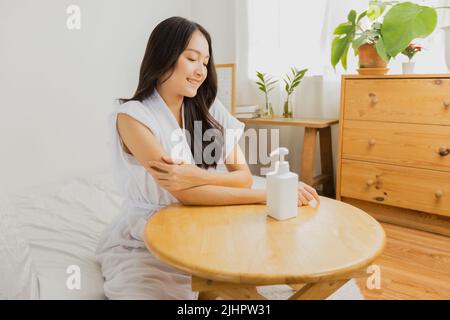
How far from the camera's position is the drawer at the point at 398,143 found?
220 centimetres

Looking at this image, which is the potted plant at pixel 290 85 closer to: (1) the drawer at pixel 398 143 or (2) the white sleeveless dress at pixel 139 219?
(1) the drawer at pixel 398 143

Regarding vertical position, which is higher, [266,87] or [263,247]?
[266,87]

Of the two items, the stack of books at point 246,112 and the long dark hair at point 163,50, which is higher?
the long dark hair at point 163,50

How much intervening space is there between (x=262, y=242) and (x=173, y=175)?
1.24 ft

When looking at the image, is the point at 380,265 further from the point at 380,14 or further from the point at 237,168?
the point at 380,14

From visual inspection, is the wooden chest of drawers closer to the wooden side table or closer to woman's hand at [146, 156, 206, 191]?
the wooden side table

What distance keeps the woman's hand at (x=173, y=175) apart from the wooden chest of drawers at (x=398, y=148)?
61.1 inches

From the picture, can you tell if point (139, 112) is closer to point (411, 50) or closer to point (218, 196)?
point (218, 196)

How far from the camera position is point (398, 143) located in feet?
7.67

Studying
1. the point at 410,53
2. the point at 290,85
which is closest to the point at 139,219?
the point at 410,53

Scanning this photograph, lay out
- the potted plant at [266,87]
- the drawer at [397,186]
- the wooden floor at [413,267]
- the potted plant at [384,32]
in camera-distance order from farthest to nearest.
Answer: the potted plant at [266,87] < the drawer at [397,186] < the potted plant at [384,32] < the wooden floor at [413,267]

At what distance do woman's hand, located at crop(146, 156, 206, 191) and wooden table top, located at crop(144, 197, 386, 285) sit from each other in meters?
0.08

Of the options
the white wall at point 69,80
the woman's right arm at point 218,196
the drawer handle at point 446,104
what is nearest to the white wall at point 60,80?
the white wall at point 69,80

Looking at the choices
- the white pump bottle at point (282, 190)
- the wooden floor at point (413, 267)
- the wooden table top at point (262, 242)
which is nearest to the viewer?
the wooden table top at point (262, 242)
